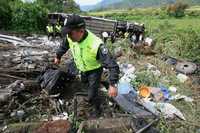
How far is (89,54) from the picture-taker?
18.2 ft

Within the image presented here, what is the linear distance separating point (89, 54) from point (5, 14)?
14872mm

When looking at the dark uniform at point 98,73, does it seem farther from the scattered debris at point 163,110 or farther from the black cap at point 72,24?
the scattered debris at point 163,110

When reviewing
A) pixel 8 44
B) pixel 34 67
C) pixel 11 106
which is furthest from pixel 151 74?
pixel 8 44

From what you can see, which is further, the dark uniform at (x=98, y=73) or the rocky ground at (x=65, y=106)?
the rocky ground at (x=65, y=106)

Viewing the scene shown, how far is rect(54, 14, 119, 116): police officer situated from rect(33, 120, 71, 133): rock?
72cm

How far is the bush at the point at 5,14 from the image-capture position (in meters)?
19.4

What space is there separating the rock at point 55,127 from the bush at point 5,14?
48.8 ft

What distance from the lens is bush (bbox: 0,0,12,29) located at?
19359 mm

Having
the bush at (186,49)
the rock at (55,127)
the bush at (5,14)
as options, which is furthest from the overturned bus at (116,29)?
the rock at (55,127)

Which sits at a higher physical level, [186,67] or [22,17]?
[22,17]

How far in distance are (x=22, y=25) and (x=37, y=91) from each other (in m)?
13.3

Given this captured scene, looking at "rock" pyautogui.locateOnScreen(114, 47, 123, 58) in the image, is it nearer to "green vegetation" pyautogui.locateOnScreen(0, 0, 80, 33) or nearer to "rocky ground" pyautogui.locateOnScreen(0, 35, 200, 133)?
"rocky ground" pyautogui.locateOnScreen(0, 35, 200, 133)

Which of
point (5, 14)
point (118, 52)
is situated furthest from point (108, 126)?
point (5, 14)

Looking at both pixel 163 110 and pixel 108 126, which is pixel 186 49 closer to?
pixel 163 110
